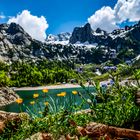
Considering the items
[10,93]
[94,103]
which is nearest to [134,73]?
[94,103]

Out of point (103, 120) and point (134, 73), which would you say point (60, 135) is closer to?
point (103, 120)

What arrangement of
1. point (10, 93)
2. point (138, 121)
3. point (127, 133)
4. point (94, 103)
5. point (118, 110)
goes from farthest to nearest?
point (10, 93) → point (94, 103) → point (118, 110) → point (138, 121) → point (127, 133)

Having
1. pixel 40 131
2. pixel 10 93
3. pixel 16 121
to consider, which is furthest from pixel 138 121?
pixel 10 93

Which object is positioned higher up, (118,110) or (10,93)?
(10,93)

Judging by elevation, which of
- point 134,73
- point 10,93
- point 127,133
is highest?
point 10,93

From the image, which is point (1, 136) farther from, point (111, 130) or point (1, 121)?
point (111, 130)

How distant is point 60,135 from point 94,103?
222cm

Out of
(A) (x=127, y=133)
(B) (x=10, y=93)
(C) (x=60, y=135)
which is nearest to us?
(A) (x=127, y=133)

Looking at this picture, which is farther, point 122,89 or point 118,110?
point 122,89

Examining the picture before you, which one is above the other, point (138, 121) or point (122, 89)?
point (122, 89)

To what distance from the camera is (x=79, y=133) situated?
8.52m

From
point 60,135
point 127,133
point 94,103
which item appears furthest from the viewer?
point 94,103

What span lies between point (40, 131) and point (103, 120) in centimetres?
167

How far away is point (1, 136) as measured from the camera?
1009cm
